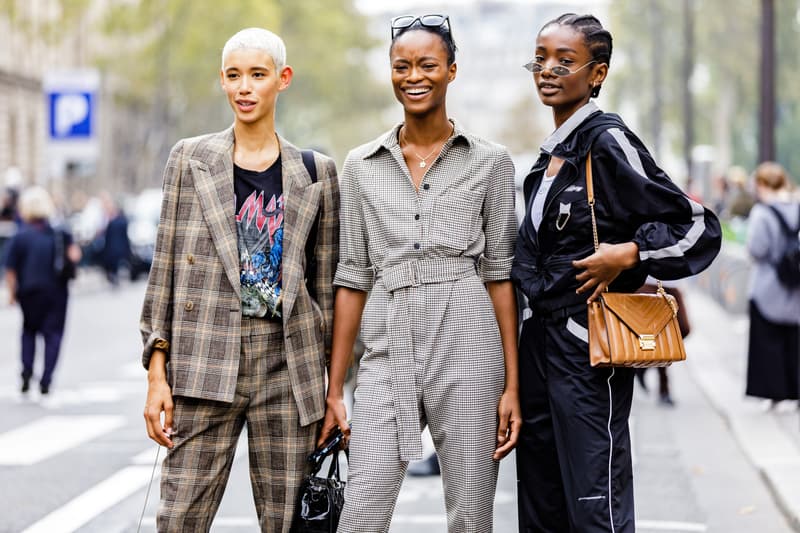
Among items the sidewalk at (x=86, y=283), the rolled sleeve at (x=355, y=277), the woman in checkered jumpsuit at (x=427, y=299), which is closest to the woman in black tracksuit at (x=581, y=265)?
the woman in checkered jumpsuit at (x=427, y=299)

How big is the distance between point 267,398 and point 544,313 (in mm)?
899

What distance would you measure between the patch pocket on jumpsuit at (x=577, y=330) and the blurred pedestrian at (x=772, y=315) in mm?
6796

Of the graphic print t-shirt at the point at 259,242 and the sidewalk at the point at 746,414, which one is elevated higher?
the graphic print t-shirt at the point at 259,242

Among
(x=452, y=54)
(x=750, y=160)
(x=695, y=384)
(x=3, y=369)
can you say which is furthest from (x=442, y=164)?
(x=750, y=160)

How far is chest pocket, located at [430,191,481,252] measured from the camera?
4.11 m

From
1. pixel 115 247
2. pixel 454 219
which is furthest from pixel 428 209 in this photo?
pixel 115 247

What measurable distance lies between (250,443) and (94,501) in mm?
3369

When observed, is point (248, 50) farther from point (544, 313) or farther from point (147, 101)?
point (147, 101)

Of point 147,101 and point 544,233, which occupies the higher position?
point 147,101

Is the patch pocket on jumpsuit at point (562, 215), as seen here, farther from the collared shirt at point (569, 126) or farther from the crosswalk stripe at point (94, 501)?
the crosswalk stripe at point (94, 501)

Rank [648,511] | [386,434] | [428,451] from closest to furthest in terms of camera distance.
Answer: [386,434], [648,511], [428,451]

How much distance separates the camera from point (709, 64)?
60969mm

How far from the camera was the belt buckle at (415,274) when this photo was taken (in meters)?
4.09

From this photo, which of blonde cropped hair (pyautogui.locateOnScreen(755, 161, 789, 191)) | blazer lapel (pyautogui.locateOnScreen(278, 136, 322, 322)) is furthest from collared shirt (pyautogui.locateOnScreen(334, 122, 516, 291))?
blonde cropped hair (pyautogui.locateOnScreen(755, 161, 789, 191))
